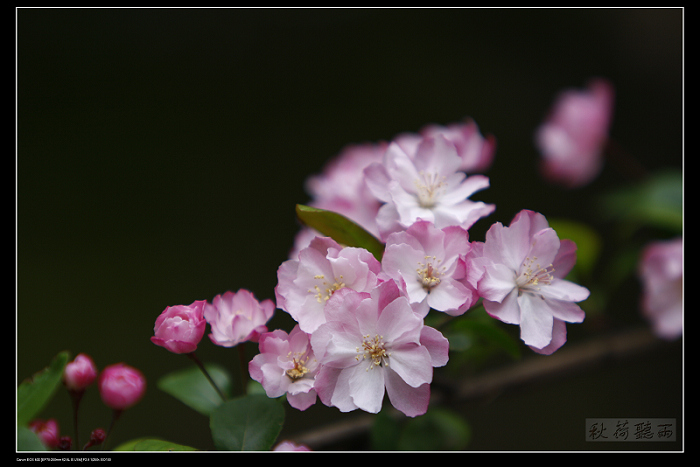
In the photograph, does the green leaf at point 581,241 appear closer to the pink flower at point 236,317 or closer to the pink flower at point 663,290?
the pink flower at point 663,290

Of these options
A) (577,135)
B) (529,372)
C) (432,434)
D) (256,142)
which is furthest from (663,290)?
(256,142)

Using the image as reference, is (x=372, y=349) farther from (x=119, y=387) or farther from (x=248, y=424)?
(x=119, y=387)

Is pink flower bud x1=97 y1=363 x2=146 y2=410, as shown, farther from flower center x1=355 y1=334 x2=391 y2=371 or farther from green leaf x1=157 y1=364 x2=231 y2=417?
flower center x1=355 y1=334 x2=391 y2=371

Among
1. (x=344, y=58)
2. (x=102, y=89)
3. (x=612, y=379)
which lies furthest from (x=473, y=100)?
(x=102, y=89)

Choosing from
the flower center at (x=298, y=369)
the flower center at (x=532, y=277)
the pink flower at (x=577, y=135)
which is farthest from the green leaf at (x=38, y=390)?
the pink flower at (x=577, y=135)

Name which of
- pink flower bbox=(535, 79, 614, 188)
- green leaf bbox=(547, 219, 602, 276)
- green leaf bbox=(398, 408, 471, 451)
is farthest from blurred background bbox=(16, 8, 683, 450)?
green leaf bbox=(398, 408, 471, 451)

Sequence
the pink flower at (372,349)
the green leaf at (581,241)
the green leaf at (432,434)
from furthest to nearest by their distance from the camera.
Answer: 1. the green leaf at (581,241)
2. the green leaf at (432,434)
3. the pink flower at (372,349)
